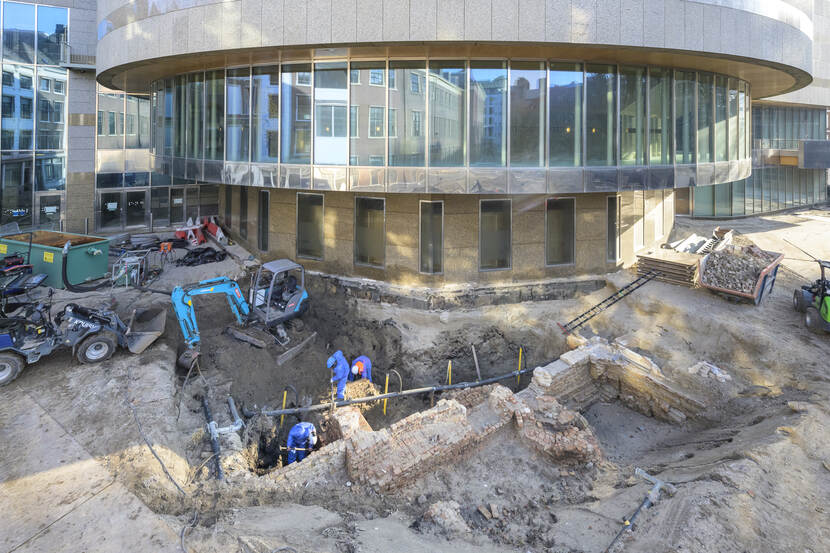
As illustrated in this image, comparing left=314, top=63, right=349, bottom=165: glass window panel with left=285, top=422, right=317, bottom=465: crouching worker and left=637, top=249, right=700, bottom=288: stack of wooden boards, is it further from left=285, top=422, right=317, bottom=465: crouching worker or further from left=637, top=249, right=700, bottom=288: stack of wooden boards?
left=637, top=249, right=700, bottom=288: stack of wooden boards

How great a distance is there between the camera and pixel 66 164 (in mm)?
25359

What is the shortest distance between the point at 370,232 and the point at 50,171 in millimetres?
18371

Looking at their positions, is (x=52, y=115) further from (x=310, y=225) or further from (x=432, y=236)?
(x=432, y=236)

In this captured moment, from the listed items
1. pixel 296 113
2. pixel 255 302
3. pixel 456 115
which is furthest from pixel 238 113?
pixel 456 115

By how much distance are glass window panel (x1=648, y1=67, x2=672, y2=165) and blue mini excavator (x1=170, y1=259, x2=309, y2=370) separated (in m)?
11.9

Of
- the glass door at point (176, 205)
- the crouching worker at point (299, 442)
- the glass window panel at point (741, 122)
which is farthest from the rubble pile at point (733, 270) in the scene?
the glass door at point (176, 205)

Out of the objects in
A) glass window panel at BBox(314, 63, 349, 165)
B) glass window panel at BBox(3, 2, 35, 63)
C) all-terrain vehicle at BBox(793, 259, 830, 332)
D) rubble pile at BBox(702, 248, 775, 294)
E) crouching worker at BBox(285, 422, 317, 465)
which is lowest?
crouching worker at BBox(285, 422, 317, 465)

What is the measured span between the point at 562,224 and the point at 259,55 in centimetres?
1109

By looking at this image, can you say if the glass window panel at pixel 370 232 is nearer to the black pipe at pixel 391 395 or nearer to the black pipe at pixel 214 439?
the black pipe at pixel 391 395

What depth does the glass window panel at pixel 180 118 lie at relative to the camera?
19266mm

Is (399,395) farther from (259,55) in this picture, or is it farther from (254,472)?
(259,55)

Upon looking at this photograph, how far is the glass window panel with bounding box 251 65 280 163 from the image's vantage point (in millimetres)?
16266

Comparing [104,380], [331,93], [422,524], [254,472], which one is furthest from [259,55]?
[422,524]

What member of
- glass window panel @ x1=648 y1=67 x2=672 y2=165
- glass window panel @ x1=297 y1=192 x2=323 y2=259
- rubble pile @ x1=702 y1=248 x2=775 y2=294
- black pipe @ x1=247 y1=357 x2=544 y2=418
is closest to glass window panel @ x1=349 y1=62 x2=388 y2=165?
glass window panel @ x1=297 y1=192 x2=323 y2=259
